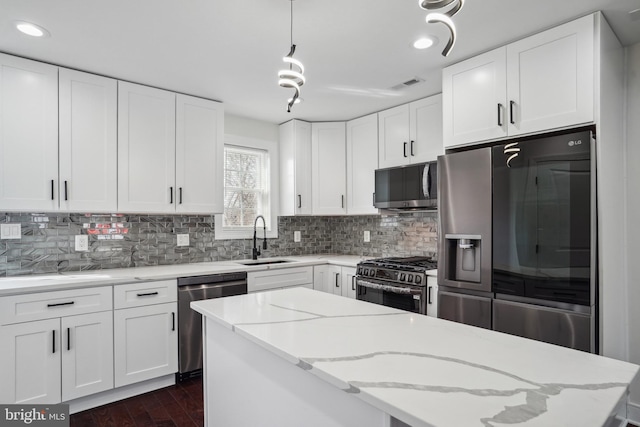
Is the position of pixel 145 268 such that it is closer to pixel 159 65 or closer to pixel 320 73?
pixel 159 65

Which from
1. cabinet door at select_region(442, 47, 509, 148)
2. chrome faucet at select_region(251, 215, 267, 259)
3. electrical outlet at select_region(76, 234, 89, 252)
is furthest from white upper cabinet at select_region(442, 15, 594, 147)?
electrical outlet at select_region(76, 234, 89, 252)

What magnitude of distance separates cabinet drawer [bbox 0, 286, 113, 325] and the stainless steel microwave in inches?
99.1

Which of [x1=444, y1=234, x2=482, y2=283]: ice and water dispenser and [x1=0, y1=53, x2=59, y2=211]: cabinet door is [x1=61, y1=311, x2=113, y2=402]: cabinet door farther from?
[x1=444, y1=234, x2=482, y2=283]: ice and water dispenser

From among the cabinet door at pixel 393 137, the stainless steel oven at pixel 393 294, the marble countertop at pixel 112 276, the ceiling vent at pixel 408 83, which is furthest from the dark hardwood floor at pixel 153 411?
the ceiling vent at pixel 408 83

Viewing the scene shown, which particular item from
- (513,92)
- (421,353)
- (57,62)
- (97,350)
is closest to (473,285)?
(513,92)

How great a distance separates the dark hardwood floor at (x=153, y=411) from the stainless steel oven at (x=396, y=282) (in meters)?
1.66

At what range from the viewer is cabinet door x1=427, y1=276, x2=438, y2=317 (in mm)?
2904

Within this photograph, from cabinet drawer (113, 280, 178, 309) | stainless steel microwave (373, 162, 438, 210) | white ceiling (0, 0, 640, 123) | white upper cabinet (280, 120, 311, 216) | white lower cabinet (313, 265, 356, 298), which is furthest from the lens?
white upper cabinet (280, 120, 311, 216)

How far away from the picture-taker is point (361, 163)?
13.2 feet

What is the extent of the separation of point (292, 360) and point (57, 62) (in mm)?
2877

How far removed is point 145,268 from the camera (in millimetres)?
3254

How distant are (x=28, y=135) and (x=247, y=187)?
206 centimetres

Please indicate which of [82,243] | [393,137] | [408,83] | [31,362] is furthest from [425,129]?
[31,362]

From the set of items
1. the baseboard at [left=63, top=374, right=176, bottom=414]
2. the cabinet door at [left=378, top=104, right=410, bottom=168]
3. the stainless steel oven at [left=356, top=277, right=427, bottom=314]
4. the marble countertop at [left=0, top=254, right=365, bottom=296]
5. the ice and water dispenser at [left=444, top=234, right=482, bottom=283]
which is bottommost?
the baseboard at [left=63, top=374, right=176, bottom=414]
